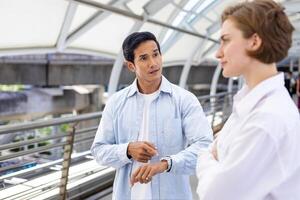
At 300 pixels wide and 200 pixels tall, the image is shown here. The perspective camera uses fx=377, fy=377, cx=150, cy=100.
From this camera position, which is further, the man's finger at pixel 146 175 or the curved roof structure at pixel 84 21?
the curved roof structure at pixel 84 21

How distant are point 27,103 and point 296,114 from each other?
34.0ft

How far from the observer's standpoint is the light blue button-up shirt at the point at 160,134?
1.72 meters

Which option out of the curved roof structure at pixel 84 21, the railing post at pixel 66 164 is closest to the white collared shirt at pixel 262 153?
the railing post at pixel 66 164

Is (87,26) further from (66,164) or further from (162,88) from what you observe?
(162,88)

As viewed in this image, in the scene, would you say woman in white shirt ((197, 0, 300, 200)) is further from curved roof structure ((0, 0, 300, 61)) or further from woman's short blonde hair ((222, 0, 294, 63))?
curved roof structure ((0, 0, 300, 61))

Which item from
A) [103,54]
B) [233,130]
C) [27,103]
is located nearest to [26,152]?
[233,130]

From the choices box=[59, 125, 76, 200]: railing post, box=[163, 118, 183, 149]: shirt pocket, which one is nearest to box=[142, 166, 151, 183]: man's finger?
box=[163, 118, 183, 149]: shirt pocket

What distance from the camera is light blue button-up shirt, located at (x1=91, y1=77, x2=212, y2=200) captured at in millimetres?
1725

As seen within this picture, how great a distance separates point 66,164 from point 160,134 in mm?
1547

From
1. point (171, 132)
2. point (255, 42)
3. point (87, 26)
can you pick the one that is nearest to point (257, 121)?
point (255, 42)

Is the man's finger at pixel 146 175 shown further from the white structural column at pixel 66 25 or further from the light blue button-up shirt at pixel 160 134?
the white structural column at pixel 66 25

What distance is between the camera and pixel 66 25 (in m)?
5.15

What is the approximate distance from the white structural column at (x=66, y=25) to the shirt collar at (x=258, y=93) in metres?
3.93

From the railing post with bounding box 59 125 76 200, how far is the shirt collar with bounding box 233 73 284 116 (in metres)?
2.14
